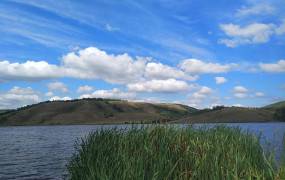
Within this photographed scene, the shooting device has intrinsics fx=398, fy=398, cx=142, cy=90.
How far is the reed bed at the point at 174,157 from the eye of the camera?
14312 millimetres

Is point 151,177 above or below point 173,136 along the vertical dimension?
below

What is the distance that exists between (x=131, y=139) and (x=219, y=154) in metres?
6.16

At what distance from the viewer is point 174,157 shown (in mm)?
18422

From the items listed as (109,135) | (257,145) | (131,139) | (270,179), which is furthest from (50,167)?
(270,179)

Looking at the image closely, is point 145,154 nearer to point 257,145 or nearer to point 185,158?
point 185,158

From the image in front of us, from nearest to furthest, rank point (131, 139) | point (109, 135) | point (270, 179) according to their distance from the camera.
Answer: point (270, 179) → point (131, 139) → point (109, 135)

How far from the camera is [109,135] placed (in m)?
23.7

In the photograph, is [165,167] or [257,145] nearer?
[165,167]

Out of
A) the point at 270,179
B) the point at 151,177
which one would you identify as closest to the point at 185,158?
the point at 151,177

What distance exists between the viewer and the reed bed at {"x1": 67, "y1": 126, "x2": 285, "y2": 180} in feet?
47.0

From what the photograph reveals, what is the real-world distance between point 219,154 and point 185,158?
1.90 meters

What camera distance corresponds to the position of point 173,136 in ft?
71.5

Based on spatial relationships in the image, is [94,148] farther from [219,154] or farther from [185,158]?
[219,154]

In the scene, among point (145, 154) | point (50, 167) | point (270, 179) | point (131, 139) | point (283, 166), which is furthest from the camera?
point (50, 167)
